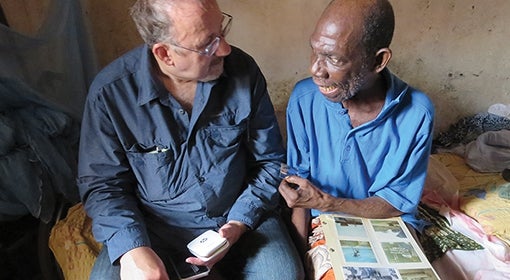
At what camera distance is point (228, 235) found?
45.3 inches

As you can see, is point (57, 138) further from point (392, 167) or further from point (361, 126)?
point (392, 167)

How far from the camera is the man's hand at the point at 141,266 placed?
1.01m

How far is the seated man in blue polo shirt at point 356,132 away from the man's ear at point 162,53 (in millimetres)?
407

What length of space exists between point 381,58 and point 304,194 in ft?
1.50

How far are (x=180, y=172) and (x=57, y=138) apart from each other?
1.60 ft

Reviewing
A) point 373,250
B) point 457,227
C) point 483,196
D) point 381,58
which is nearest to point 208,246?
point 373,250

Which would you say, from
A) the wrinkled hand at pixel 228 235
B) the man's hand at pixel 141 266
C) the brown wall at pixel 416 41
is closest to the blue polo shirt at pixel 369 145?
the wrinkled hand at pixel 228 235

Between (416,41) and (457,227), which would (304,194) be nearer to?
(457,227)

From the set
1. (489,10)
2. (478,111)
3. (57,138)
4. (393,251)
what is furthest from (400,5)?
(57,138)

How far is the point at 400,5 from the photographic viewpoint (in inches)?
74.3

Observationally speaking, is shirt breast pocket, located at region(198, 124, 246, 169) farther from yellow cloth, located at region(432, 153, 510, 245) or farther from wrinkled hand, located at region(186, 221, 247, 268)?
yellow cloth, located at region(432, 153, 510, 245)

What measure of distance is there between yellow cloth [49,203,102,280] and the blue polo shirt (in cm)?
74

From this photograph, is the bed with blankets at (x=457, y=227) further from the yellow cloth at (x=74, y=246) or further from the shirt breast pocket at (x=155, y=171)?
the shirt breast pocket at (x=155, y=171)

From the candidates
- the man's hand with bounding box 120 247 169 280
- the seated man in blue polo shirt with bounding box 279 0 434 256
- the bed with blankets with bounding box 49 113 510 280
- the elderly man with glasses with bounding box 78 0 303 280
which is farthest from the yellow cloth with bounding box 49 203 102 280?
the seated man in blue polo shirt with bounding box 279 0 434 256
